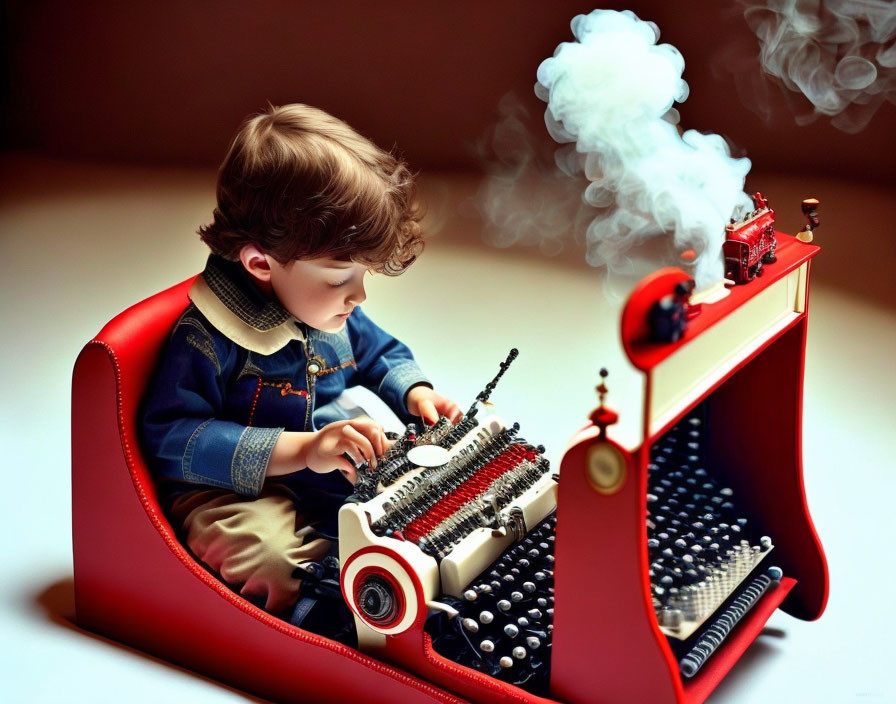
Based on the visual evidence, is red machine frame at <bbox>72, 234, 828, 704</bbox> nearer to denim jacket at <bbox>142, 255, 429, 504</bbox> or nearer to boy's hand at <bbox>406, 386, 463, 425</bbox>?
denim jacket at <bbox>142, 255, 429, 504</bbox>

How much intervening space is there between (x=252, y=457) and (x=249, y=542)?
124 millimetres

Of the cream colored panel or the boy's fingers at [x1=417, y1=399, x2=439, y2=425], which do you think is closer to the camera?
the cream colored panel

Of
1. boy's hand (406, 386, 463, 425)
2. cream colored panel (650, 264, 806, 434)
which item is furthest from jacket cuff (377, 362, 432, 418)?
cream colored panel (650, 264, 806, 434)

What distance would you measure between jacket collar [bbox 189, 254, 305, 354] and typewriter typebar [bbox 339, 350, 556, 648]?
0.81ft

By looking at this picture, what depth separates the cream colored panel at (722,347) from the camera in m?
1.34

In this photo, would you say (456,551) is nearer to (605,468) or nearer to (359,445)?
(359,445)

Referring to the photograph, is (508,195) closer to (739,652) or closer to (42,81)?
(42,81)

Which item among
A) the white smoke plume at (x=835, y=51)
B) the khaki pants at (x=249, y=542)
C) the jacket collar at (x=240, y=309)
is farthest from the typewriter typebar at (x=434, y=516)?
the white smoke plume at (x=835, y=51)

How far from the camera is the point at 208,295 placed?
1772mm

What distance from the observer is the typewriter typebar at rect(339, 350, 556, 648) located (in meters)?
1.56

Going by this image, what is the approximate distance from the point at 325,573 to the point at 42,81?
3301 millimetres

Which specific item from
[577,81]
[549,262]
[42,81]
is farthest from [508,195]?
[577,81]

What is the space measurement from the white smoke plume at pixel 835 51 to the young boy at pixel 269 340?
6.79ft

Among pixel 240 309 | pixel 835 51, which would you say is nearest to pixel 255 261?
pixel 240 309
